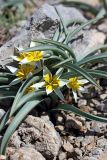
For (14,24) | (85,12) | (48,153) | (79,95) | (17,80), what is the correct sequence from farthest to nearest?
(85,12) < (14,24) < (79,95) < (17,80) < (48,153)

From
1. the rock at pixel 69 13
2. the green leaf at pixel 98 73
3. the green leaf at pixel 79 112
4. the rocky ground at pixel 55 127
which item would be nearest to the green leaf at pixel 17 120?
the rocky ground at pixel 55 127

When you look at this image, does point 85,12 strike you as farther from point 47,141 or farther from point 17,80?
point 47,141

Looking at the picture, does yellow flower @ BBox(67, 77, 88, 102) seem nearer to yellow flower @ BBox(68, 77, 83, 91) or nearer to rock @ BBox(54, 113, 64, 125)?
yellow flower @ BBox(68, 77, 83, 91)

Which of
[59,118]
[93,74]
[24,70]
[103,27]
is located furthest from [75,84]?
[103,27]

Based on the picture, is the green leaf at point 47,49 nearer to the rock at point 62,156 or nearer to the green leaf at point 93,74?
the green leaf at point 93,74

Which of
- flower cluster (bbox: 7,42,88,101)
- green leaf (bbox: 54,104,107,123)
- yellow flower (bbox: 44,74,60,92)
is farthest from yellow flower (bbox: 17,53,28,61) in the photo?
green leaf (bbox: 54,104,107,123)

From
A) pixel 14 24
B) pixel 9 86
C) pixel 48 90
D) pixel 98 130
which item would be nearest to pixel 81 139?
pixel 98 130

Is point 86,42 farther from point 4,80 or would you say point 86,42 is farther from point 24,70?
point 4,80
